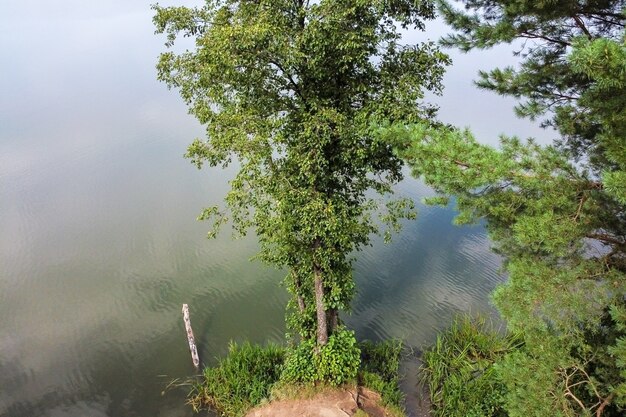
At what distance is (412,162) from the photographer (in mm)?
6094

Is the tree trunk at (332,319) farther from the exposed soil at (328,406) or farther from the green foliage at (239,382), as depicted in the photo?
the green foliage at (239,382)

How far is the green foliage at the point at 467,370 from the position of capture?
863cm

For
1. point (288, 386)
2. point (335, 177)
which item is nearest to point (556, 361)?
point (335, 177)

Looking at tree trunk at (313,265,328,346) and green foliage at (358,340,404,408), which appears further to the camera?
green foliage at (358,340,404,408)

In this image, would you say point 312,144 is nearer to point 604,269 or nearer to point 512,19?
point 512,19

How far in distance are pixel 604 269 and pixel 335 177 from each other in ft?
14.8

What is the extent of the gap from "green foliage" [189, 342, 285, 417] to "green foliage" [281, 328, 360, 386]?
0.76 metres

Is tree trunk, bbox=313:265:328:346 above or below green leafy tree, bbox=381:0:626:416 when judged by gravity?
below

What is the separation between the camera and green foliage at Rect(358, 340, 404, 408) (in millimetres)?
9000

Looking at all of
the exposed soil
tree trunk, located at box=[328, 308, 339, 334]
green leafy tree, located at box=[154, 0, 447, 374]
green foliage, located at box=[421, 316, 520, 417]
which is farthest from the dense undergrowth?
green leafy tree, located at box=[154, 0, 447, 374]

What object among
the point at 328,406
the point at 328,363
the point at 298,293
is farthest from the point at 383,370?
the point at 298,293

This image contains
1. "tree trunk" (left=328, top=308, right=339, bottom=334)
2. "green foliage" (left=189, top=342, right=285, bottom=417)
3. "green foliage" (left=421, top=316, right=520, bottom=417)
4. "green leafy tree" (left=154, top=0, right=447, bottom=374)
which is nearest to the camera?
"green leafy tree" (left=154, top=0, right=447, bottom=374)

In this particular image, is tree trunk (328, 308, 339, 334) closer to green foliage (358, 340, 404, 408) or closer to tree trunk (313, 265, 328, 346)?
tree trunk (313, 265, 328, 346)

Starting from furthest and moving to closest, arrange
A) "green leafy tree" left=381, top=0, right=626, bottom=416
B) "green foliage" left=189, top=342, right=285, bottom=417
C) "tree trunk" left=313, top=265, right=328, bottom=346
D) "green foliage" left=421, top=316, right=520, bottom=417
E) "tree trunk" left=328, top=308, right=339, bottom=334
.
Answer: "tree trunk" left=328, top=308, right=339, bottom=334 < "green foliage" left=189, top=342, right=285, bottom=417 < "green foliage" left=421, top=316, right=520, bottom=417 < "tree trunk" left=313, top=265, right=328, bottom=346 < "green leafy tree" left=381, top=0, right=626, bottom=416
